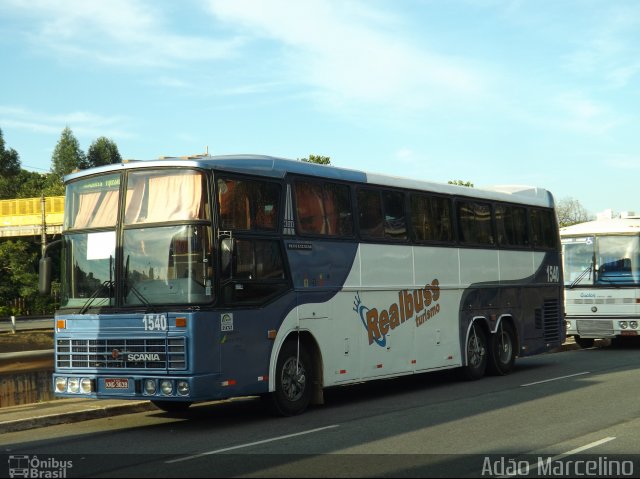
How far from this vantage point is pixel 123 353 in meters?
11.8

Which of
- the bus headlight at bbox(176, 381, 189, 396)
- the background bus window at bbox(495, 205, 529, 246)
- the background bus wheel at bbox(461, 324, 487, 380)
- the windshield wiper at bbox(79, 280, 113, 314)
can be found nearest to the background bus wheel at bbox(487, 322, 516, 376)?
the background bus wheel at bbox(461, 324, 487, 380)

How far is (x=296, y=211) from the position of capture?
13148 millimetres

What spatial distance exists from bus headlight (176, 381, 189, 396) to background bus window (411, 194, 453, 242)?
608cm

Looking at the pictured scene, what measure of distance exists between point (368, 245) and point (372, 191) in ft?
3.08

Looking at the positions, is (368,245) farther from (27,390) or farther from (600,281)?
(600,281)

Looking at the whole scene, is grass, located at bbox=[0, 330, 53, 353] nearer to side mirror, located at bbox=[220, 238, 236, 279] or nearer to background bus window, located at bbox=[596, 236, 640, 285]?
background bus window, located at bbox=[596, 236, 640, 285]

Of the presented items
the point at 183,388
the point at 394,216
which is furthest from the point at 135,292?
the point at 394,216

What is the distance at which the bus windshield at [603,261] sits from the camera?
23.9 m

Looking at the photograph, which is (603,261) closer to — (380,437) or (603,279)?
(603,279)

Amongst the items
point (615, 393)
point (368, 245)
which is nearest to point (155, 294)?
point (368, 245)

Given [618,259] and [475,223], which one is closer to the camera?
[475,223]

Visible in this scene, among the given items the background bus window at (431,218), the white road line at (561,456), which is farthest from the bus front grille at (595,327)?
the white road line at (561,456)

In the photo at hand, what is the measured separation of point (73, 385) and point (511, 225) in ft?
34.1

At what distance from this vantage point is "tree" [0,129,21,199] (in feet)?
264
